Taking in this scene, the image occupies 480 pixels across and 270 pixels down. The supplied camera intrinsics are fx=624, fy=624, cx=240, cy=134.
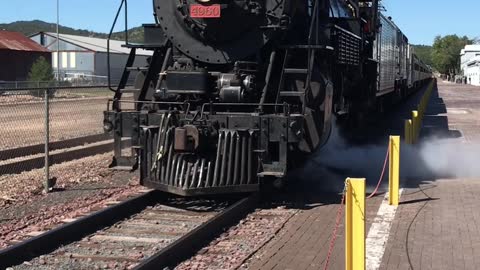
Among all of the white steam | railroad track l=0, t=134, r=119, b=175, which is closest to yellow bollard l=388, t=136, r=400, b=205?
the white steam

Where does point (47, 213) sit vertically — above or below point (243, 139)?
below

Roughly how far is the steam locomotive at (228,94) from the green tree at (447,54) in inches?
6751

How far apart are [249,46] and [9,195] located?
4.12 m

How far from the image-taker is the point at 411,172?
11227 mm

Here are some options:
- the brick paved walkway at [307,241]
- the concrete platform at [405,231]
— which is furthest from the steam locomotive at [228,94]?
the concrete platform at [405,231]

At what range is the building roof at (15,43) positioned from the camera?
62.9 m

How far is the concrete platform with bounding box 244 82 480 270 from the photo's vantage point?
588 centimetres

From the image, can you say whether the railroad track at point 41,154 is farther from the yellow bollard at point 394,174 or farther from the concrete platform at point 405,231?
the yellow bollard at point 394,174

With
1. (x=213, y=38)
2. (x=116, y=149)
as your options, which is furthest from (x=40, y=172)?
(x=213, y=38)

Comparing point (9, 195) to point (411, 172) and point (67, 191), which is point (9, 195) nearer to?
point (67, 191)

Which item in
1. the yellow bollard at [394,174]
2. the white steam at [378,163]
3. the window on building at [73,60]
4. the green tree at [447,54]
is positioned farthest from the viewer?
the green tree at [447,54]

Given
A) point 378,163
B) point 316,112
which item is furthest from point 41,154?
point 316,112

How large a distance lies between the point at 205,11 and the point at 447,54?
6939 inches

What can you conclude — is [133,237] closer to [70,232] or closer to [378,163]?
[70,232]
